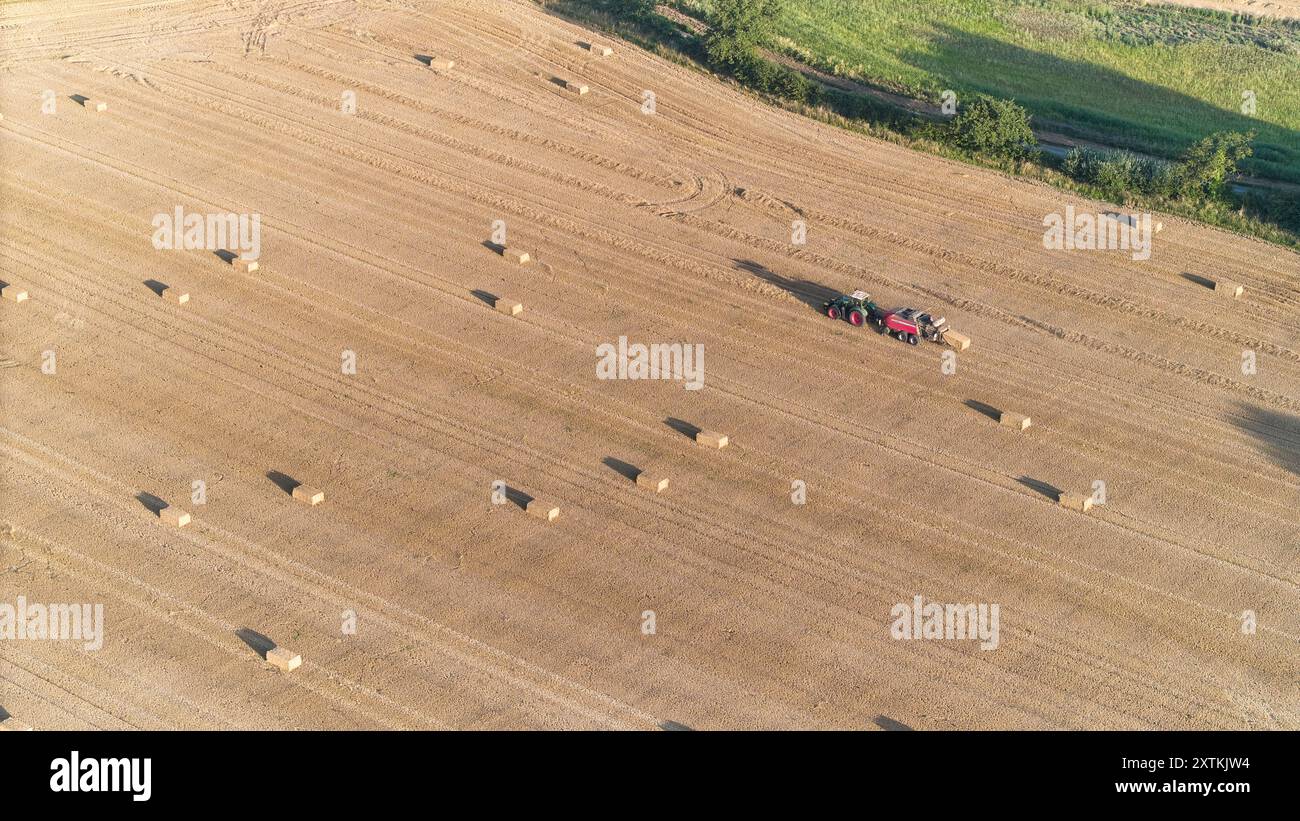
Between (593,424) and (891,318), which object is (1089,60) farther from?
(593,424)

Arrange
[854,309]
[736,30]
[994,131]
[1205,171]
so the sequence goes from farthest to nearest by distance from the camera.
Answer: [736,30] → [994,131] → [1205,171] → [854,309]

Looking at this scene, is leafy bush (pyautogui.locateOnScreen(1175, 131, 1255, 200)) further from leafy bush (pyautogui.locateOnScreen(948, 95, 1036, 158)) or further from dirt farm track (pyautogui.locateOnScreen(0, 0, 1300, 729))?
leafy bush (pyautogui.locateOnScreen(948, 95, 1036, 158))

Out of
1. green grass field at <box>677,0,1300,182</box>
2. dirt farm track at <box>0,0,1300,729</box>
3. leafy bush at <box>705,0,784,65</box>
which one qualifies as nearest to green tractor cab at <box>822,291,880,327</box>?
dirt farm track at <box>0,0,1300,729</box>

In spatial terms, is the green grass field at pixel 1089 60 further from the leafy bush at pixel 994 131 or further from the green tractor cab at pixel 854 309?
the green tractor cab at pixel 854 309

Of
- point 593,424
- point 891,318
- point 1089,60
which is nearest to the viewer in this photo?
point 593,424

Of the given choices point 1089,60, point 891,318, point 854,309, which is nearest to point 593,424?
point 854,309

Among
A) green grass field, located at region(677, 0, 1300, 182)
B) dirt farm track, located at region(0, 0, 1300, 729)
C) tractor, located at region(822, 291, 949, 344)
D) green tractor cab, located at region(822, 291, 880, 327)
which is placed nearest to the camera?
dirt farm track, located at region(0, 0, 1300, 729)

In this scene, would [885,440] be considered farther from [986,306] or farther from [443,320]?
[443,320]

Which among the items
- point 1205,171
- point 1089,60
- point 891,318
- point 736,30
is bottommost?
point 891,318
